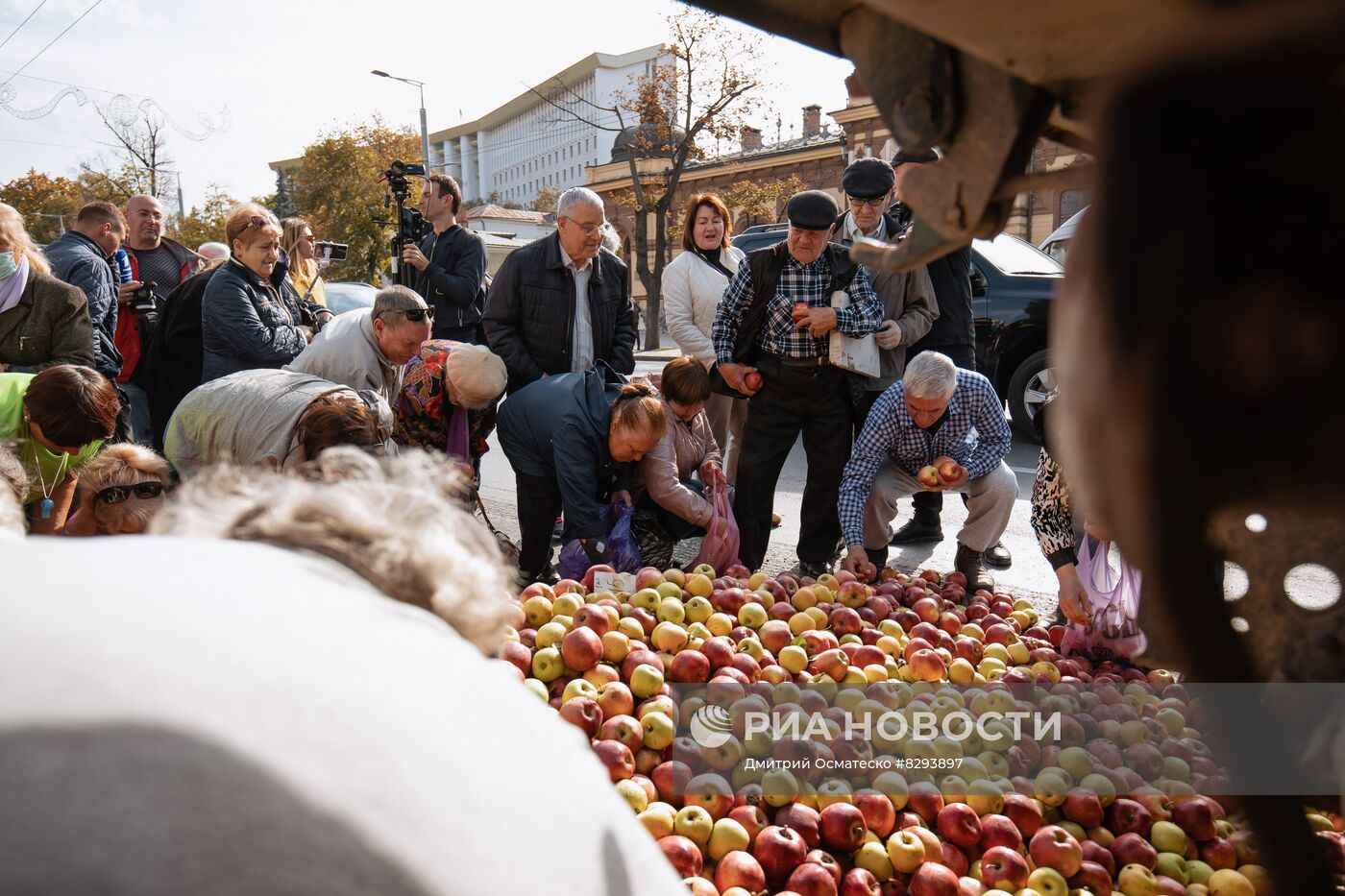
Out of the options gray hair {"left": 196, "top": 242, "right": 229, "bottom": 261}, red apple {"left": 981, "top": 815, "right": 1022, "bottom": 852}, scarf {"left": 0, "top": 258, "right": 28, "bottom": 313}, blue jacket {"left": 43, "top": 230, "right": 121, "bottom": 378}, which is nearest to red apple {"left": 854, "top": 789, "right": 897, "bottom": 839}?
red apple {"left": 981, "top": 815, "right": 1022, "bottom": 852}

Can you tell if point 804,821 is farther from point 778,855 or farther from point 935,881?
point 935,881

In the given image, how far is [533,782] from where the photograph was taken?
33.1 inches

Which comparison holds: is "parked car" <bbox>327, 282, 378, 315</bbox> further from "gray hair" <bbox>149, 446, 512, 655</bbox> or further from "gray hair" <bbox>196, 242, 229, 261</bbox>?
"gray hair" <bbox>149, 446, 512, 655</bbox>

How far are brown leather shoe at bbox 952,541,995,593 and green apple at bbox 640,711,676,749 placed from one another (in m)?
2.40

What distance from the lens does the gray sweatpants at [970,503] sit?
4535 mm

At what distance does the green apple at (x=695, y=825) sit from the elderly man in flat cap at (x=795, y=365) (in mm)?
2474

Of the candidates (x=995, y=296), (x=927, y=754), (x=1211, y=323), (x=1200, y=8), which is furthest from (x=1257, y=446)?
(x=995, y=296)

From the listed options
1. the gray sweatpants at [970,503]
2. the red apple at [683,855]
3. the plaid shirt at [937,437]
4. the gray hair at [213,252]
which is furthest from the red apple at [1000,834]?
the gray hair at [213,252]

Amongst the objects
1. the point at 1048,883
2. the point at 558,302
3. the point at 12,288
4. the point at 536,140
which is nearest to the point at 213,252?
the point at 12,288

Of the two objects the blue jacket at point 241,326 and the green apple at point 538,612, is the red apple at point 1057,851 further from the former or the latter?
the blue jacket at point 241,326

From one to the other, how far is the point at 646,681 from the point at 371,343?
2119mm

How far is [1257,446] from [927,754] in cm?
215

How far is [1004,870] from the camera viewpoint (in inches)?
83.0

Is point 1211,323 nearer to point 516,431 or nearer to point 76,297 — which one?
point 516,431
